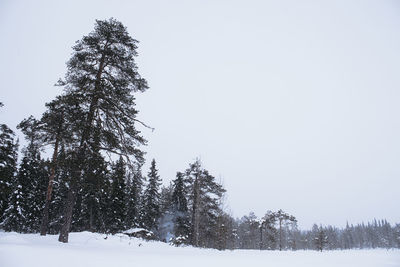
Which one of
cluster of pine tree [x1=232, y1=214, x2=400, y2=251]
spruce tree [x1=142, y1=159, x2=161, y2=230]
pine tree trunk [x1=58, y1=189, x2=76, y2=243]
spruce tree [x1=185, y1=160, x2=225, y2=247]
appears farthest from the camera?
cluster of pine tree [x1=232, y1=214, x2=400, y2=251]

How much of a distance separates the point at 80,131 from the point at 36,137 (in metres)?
5.82

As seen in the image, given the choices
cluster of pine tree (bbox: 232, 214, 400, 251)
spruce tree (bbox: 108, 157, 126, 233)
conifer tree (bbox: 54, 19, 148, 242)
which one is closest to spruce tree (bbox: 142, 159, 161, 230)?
spruce tree (bbox: 108, 157, 126, 233)

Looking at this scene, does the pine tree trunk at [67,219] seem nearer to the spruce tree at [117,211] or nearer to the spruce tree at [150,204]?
the spruce tree at [117,211]

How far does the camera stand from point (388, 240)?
412ft

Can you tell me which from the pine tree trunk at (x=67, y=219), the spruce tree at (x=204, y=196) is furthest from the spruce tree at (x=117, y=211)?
the pine tree trunk at (x=67, y=219)

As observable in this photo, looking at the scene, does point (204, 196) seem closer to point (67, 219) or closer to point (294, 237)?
point (67, 219)

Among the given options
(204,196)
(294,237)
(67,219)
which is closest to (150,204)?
(204,196)

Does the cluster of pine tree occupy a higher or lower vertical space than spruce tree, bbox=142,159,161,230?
lower

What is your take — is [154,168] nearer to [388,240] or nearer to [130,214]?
[130,214]

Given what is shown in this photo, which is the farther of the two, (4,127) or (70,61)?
(4,127)

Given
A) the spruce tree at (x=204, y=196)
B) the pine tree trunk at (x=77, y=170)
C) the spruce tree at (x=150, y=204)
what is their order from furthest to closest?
the spruce tree at (x=150, y=204)
the spruce tree at (x=204, y=196)
the pine tree trunk at (x=77, y=170)

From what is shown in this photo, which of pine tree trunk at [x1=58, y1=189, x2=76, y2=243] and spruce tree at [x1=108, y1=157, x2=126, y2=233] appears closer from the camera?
pine tree trunk at [x1=58, y1=189, x2=76, y2=243]

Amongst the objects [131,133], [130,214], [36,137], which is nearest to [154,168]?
[130,214]

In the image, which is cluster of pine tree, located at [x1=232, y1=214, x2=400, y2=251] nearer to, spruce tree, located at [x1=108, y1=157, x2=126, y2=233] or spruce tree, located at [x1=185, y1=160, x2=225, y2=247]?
spruce tree, located at [x1=185, y1=160, x2=225, y2=247]
